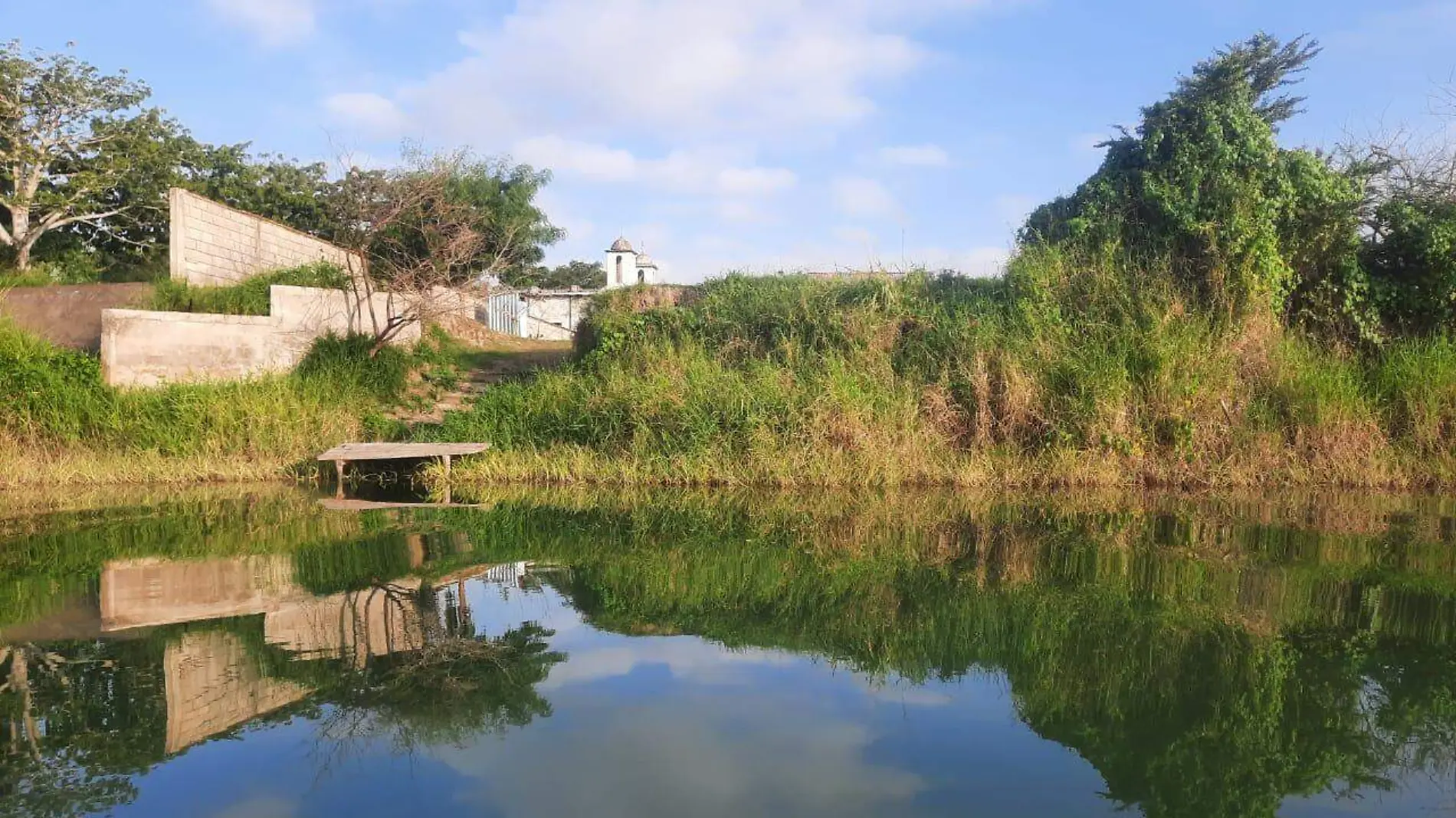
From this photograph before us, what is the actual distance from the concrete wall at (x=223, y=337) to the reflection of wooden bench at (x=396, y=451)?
3.15 meters

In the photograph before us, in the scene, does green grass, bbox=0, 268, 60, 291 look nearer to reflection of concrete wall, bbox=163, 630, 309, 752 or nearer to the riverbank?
the riverbank

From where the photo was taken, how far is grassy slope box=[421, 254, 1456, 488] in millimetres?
10523

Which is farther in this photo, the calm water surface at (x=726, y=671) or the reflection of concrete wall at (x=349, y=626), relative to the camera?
the reflection of concrete wall at (x=349, y=626)

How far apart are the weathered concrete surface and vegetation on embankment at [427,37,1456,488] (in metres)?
5.55

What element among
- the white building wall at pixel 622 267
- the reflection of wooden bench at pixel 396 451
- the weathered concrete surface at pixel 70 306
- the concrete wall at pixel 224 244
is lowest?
the reflection of wooden bench at pixel 396 451

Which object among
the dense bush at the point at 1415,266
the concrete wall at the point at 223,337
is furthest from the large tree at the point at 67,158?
the dense bush at the point at 1415,266

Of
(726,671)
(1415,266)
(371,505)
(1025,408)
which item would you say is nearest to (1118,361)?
(1025,408)

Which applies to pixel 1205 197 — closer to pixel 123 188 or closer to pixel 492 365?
pixel 492 365

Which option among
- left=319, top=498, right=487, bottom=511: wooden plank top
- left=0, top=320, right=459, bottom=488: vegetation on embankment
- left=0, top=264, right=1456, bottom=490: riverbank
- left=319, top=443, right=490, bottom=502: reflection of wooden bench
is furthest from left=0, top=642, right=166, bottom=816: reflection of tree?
left=0, top=320, right=459, bottom=488: vegetation on embankment

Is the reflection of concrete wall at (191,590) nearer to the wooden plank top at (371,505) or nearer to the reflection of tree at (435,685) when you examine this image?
the reflection of tree at (435,685)

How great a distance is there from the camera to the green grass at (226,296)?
13781 mm

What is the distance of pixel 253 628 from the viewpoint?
5.05 metres

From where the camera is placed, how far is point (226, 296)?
14227 mm

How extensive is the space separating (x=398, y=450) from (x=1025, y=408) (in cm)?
760
